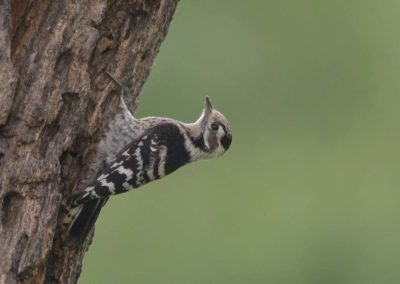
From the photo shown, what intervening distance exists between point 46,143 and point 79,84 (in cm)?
41

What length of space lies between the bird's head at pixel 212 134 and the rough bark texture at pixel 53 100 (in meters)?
→ 0.89

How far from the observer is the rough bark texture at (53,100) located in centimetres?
816

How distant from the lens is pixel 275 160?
1620 cm

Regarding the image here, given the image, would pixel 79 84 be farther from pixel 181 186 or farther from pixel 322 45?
pixel 322 45

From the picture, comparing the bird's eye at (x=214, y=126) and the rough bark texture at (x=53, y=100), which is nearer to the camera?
the rough bark texture at (x=53, y=100)

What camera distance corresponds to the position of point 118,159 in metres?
9.17

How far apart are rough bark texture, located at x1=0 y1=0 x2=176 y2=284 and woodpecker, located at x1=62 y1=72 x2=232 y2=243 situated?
0.08m

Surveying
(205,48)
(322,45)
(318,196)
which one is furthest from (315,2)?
(318,196)

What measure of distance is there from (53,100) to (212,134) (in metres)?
1.77

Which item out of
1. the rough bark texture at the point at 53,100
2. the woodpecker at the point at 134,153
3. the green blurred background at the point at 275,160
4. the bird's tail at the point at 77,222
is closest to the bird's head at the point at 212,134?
the woodpecker at the point at 134,153

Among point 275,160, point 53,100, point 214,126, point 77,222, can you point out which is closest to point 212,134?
point 214,126

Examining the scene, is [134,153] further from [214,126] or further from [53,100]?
[53,100]

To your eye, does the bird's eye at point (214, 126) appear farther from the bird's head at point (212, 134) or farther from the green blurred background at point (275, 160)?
the green blurred background at point (275, 160)

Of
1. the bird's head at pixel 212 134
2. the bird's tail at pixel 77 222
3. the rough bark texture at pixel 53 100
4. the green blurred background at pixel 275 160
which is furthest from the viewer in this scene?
the green blurred background at pixel 275 160
